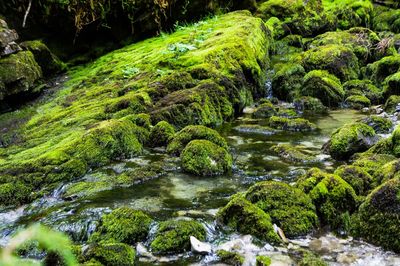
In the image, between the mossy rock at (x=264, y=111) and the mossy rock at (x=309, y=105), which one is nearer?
the mossy rock at (x=264, y=111)

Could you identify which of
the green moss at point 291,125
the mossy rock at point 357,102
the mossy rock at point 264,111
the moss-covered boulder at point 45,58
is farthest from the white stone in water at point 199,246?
the moss-covered boulder at point 45,58

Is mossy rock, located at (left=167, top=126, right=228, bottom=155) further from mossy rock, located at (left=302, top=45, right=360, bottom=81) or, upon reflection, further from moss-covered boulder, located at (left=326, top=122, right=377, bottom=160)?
mossy rock, located at (left=302, top=45, right=360, bottom=81)

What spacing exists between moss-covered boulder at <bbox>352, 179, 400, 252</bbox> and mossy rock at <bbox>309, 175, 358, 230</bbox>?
24cm

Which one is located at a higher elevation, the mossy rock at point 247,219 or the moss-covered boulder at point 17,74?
the moss-covered boulder at point 17,74

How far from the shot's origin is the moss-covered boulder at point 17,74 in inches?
449

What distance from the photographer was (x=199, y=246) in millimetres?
5047

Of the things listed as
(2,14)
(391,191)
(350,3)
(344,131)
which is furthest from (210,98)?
(350,3)

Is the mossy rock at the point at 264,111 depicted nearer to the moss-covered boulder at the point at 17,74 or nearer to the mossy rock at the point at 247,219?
the moss-covered boulder at the point at 17,74

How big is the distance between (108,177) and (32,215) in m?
1.47

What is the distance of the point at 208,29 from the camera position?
15820mm

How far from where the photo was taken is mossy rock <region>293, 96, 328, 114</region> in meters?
13.0

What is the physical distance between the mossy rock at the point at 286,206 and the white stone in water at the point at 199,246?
1014 millimetres

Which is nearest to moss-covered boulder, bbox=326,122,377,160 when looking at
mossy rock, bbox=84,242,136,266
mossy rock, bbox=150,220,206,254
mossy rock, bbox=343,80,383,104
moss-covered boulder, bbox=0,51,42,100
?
mossy rock, bbox=150,220,206,254

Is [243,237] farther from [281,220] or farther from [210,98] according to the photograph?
[210,98]
